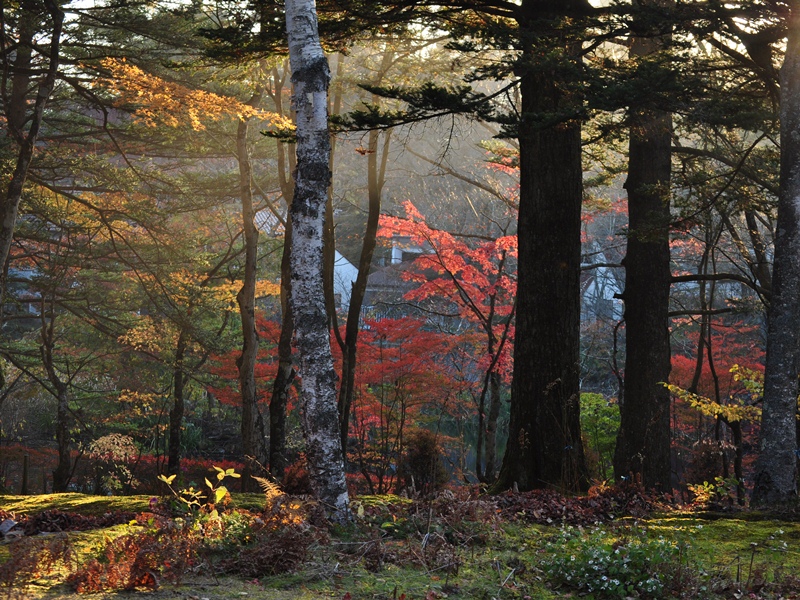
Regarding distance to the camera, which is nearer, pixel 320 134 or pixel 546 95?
pixel 320 134

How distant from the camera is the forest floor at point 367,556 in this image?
145 inches

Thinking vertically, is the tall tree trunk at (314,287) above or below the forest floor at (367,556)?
above

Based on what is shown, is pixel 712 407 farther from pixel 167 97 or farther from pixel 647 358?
pixel 167 97

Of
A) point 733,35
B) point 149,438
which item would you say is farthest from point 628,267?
point 149,438

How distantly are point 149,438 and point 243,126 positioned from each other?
10.5 meters

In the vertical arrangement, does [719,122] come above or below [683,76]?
below

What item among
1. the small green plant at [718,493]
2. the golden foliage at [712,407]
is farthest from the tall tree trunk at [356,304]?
the small green plant at [718,493]

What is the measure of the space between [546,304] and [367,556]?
4308mm

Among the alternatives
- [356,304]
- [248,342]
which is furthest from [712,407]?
[248,342]

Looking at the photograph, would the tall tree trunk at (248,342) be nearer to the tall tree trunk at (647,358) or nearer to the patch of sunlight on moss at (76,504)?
the tall tree trunk at (647,358)

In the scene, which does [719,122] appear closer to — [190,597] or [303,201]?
[303,201]

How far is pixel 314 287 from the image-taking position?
505 cm

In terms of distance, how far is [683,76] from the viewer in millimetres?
7383

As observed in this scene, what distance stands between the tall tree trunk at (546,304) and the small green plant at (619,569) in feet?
10.9
